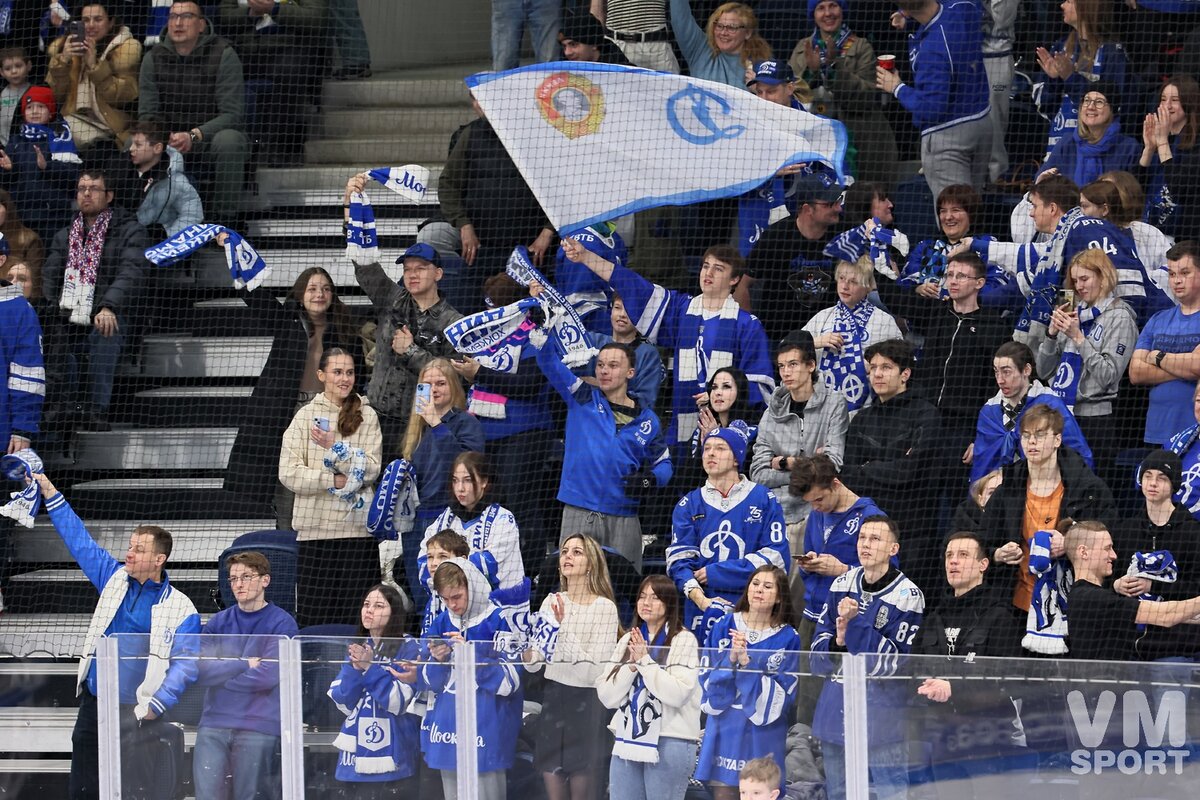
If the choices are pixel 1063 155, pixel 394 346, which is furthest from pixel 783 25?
pixel 394 346

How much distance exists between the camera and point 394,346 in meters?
8.62

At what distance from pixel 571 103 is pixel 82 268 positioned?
90.5 inches

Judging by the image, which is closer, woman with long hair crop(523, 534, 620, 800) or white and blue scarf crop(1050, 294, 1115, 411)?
woman with long hair crop(523, 534, 620, 800)

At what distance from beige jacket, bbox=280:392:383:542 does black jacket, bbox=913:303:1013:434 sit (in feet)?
7.04

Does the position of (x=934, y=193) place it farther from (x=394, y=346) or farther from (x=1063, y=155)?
(x=394, y=346)

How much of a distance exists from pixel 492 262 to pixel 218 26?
7.65 ft

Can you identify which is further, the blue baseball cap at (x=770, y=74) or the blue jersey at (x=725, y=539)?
the blue baseball cap at (x=770, y=74)

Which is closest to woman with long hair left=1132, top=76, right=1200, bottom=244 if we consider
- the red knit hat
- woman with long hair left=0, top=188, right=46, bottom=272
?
woman with long hair left=0, top=188, right=46, bottom=272

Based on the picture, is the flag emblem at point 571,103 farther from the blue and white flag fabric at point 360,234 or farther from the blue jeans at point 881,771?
the blue jeans at point 881,771

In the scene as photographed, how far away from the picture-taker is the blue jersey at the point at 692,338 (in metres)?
8.27

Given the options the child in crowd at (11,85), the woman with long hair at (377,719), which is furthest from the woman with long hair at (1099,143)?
the child in crowd at (11,85)

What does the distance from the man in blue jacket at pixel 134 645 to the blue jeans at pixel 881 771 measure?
201 centimetres

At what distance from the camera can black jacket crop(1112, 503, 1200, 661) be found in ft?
22.6

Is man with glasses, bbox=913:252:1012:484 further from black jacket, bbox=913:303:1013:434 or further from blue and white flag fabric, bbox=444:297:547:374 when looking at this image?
blue and white flag fabric, bbox=444:297:547:374
